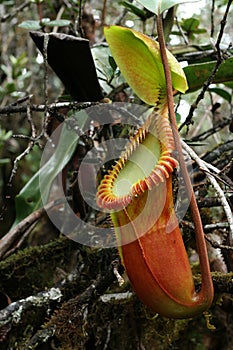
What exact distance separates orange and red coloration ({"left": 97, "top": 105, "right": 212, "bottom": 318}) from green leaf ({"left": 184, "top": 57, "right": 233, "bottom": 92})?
0.25 meters

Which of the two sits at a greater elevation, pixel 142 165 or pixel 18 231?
pixel 142 165

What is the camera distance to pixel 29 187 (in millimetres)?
1243

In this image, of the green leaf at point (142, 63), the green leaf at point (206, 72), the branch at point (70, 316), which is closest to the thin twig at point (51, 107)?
the green leaf at point (142, 63)

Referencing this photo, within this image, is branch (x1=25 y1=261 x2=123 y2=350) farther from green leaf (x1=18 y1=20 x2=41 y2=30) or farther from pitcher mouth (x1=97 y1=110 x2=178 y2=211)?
green leaf (x1=18 y1=20 x2=41 y2=30)

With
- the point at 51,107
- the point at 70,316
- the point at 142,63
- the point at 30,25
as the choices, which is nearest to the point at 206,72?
the point at 142,63

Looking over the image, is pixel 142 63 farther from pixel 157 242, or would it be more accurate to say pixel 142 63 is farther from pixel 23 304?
pixel 23 304

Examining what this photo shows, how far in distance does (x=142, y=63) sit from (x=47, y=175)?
0.52 metres

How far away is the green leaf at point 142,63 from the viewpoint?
0.73 meters

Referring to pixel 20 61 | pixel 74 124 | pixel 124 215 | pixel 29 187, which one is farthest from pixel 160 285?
pixel 20 61

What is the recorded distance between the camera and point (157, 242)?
66cm

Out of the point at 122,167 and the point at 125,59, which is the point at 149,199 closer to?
the point at 122,167

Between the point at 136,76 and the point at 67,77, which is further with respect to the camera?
the point at 67,77

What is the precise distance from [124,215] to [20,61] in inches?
44.4

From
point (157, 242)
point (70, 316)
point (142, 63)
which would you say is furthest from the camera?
point (70, 316)
